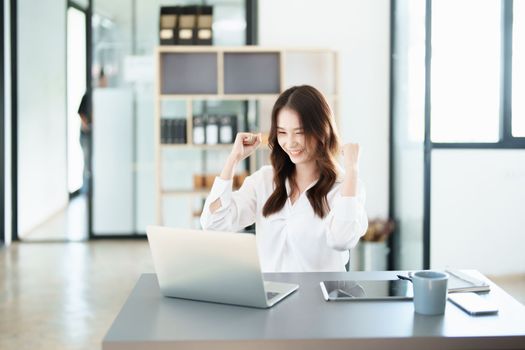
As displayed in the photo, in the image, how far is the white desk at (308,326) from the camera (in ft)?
4.62

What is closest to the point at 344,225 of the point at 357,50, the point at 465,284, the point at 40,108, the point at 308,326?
the point at 465,284

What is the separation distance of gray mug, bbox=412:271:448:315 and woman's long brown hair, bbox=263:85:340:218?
2.57 ft

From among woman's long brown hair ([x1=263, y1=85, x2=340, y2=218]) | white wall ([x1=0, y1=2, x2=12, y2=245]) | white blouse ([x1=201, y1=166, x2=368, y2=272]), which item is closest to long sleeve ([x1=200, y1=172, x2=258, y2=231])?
white blouse ([x1=201, y1=166, x2=368, y2=272])

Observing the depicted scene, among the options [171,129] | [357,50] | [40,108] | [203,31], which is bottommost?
[171,129]

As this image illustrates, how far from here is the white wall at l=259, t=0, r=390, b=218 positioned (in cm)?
559

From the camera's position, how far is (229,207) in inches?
96.8

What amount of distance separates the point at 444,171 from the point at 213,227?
2940mm

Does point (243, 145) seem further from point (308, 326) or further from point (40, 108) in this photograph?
point (40, 108)

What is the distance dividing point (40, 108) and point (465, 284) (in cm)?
574

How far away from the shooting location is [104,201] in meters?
6.43

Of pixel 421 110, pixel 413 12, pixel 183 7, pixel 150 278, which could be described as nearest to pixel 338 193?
pixel 150 278

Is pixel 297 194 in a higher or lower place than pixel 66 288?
higher

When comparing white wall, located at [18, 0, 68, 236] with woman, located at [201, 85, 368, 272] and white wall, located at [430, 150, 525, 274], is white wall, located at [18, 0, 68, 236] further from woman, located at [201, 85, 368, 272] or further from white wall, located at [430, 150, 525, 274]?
woman, located at [201, 85, 368, 272]

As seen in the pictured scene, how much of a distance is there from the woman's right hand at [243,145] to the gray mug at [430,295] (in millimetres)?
963
